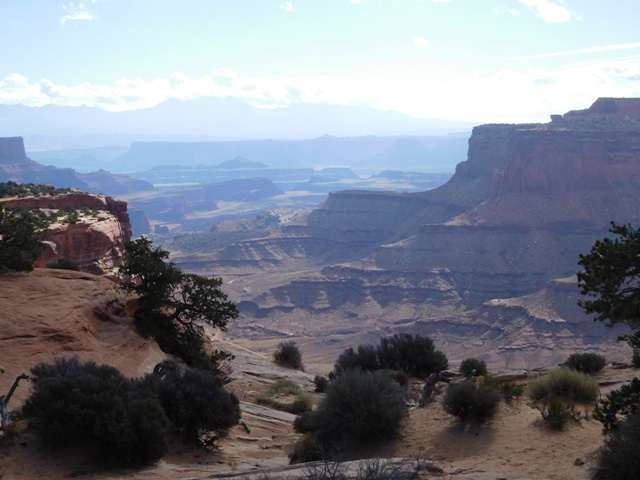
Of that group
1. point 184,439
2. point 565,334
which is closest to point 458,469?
point 184,439

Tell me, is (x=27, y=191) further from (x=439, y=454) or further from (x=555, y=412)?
(x=555, y=412)

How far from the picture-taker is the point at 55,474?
41.9 feet

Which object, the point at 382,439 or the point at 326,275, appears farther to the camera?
the point at 326,275

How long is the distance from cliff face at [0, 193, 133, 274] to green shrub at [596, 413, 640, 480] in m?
27.8

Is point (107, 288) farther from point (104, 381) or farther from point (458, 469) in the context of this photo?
point (458, 469)

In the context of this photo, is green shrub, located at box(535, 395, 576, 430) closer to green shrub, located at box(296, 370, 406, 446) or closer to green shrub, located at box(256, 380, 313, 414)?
green shrub, located at box(296, 370, 406, 446)

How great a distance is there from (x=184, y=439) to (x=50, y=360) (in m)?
5.43

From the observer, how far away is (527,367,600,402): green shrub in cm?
1708

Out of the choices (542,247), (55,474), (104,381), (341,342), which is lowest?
(341,342)

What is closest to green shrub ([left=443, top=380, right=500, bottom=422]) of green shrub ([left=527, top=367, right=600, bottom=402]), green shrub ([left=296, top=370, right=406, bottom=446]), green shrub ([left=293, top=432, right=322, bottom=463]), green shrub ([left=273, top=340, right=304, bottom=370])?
green shrub ([left=296, top=370, right=406, bottom=446])

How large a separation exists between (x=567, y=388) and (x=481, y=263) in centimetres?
9558

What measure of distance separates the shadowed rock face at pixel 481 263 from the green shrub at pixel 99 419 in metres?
65.5

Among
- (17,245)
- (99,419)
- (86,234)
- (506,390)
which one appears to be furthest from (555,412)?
(86,234)

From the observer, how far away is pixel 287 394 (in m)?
25.2
